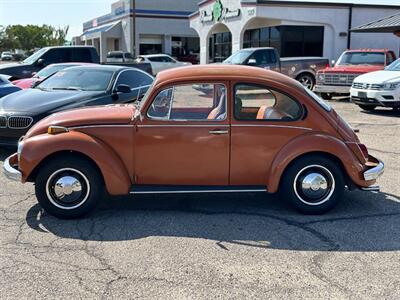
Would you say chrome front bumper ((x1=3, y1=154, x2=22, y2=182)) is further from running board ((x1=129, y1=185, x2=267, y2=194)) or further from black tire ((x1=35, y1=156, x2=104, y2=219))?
running board ((x1=129, y1=185, x2=267, y2=194))

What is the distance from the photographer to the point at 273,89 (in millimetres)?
5109

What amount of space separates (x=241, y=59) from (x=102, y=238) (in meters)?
14.7

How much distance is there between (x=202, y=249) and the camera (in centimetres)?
429

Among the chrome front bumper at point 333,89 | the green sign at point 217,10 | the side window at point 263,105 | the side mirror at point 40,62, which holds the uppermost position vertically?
the green sign at point 217,10

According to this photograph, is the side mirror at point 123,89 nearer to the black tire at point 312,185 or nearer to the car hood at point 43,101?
the car hood at point 43,101

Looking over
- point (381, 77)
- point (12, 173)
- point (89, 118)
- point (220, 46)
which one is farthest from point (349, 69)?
point (220, 46)

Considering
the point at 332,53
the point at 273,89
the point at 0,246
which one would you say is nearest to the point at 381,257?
the point at 273,89

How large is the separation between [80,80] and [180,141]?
462 centimetres

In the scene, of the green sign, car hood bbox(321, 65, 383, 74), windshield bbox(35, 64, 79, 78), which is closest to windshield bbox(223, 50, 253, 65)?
car hood bbox(321, 65, 383, 74)

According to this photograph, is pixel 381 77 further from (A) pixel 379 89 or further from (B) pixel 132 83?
(B) pixel 132 83

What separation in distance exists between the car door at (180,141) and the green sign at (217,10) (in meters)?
25.6

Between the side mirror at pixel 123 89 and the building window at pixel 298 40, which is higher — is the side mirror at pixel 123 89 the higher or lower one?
the lower one

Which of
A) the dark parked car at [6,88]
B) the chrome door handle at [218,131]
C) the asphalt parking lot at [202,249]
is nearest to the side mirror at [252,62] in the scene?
the dark parked car at [6,88]

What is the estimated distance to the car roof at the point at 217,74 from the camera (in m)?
5.05
